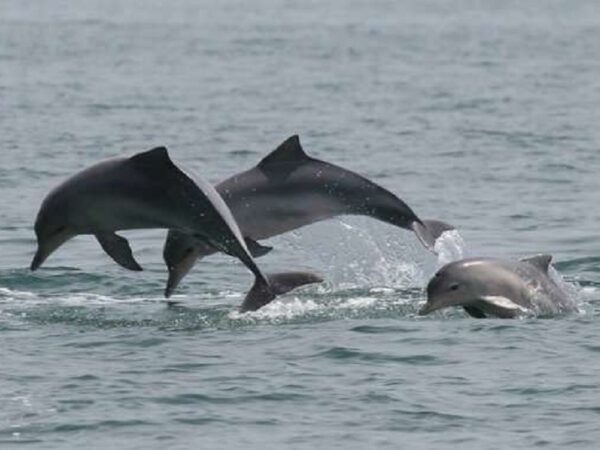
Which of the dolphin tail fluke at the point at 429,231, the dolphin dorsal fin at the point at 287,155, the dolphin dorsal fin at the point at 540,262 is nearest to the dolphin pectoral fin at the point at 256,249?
the dolphin dorsal fin at the point at 287,155

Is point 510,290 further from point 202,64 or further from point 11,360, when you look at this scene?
point 202,64

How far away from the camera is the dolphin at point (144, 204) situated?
57.9 ft

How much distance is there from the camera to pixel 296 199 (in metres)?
19.3

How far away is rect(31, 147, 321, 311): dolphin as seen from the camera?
57.9 feet

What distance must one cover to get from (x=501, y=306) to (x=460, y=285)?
39 cm

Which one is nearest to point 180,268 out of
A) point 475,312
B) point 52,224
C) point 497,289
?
point 52,224

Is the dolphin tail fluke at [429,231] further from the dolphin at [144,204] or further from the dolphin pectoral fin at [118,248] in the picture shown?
the dolphin pectoral fin at [118,248]

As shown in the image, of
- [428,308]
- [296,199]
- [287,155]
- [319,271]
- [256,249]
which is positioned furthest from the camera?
[319,271]

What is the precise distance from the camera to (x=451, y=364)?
16.3 m

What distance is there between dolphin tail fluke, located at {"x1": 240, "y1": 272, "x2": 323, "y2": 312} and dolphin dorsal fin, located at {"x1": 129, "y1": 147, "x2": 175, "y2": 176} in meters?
1.22

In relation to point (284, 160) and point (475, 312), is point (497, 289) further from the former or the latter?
point (284, 160)

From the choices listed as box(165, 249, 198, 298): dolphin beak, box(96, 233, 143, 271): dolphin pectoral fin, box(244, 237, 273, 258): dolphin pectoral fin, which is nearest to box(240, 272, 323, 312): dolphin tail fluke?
box(244, 237, 273, 258): dolphin pectoral fin

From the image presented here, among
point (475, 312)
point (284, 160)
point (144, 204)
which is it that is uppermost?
Answer: point (284, 160)

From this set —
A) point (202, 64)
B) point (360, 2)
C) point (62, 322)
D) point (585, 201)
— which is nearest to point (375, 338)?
point (62, 322)
